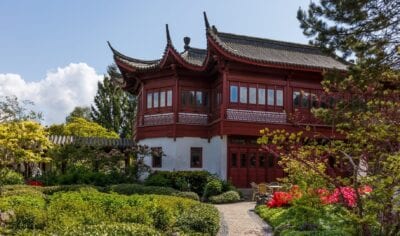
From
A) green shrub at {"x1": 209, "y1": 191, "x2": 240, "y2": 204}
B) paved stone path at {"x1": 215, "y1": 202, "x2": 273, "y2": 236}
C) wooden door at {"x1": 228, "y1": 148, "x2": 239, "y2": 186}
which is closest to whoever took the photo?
paved stone path at {"x1": 215, "y1": 202, "x2": 273, "y2": 236}

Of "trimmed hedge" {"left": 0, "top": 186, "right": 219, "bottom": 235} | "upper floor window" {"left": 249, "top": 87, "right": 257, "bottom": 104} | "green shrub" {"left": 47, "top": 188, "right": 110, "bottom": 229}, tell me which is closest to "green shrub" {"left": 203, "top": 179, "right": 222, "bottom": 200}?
"upper floor window" {"left": 249, "top": 87, "right": 257, "bottom": 104}

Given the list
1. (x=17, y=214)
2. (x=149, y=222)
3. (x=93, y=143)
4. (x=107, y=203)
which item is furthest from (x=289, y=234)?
(x=93, y=143)

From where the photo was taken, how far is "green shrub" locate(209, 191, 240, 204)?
16.7m

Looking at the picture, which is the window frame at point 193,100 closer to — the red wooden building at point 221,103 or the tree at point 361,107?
the red wooden building at point 221,103

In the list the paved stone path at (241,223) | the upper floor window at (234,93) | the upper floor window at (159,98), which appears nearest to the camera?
the paved stone path at (241,223)

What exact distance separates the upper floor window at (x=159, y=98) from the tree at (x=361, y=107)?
12299 mm

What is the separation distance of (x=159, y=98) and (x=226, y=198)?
25.2 ft

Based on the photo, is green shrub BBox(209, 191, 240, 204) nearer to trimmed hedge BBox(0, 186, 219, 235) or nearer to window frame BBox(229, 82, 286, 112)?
window frame BBox(229, 82, 286, 112)

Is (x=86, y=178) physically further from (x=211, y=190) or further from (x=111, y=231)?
(x=111, y=231)

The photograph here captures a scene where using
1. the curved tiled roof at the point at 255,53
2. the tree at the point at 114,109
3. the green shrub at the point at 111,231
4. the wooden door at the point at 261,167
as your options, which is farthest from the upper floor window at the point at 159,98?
the tree at the point at 114,109

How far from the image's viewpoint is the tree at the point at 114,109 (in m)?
44.5

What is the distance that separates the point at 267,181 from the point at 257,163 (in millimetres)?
1093

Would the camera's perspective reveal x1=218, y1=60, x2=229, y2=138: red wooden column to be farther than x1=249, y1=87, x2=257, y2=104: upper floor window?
No

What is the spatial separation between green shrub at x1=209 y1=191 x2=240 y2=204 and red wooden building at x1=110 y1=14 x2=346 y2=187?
2604mm
